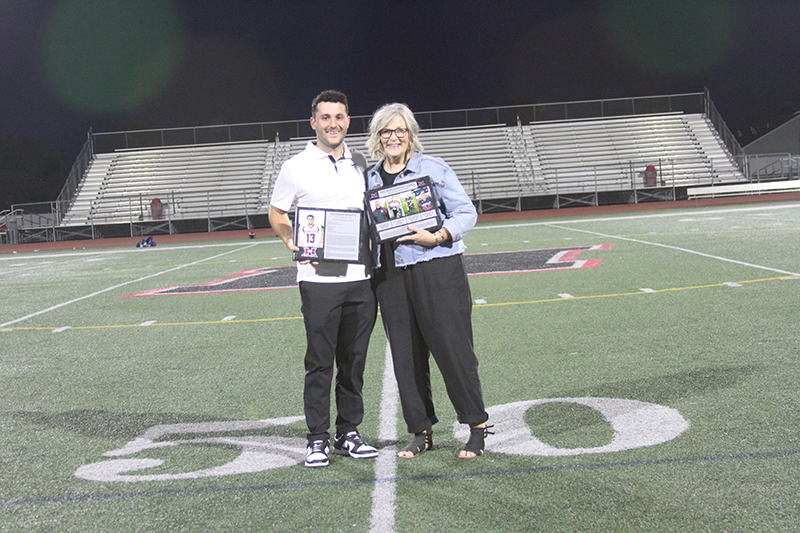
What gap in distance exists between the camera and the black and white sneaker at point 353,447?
10.8 feet

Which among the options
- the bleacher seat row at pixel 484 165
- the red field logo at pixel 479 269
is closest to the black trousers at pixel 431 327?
the red field logo at pixel 479 269

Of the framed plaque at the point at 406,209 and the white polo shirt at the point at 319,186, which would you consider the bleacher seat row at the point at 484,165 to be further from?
the framed plaque at the point at 406,209

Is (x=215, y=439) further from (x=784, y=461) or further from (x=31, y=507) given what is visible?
(x=784, y=461)

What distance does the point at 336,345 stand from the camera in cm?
343

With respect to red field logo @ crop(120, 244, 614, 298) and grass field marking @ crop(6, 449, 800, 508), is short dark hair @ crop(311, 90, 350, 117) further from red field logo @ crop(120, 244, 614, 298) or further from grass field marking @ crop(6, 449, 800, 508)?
red field logo @ crop(120, 244, 614, 298)

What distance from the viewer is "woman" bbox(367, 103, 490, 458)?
3.21 meters

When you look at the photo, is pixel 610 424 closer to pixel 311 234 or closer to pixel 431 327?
pixel 431 327

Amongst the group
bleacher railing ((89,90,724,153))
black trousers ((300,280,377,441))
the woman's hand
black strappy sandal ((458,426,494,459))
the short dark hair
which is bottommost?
black strappy sandal ((458,426,494,459))

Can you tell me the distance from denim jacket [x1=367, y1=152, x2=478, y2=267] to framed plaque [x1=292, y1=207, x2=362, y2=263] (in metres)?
0.17

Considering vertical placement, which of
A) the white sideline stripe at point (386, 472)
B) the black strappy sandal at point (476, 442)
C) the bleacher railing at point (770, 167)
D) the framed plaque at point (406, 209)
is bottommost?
the white sideline stripe at point (386, 472)

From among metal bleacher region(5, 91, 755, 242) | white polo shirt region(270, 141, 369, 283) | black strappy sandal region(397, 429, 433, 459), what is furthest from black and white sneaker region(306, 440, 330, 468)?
metal bleacher region(5, 91, 755, 242)

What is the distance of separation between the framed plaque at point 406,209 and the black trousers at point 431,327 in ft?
0.66

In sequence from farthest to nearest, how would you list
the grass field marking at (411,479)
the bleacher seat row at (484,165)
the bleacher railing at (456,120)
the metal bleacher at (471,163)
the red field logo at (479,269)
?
the bleacher railing at (456,120) < the bleacher seat row at (484,165) < the metal bleacher at (471,163) < the red field logo at (479,269) < the grass field marking at (411,479)

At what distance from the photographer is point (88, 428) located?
3939mm
